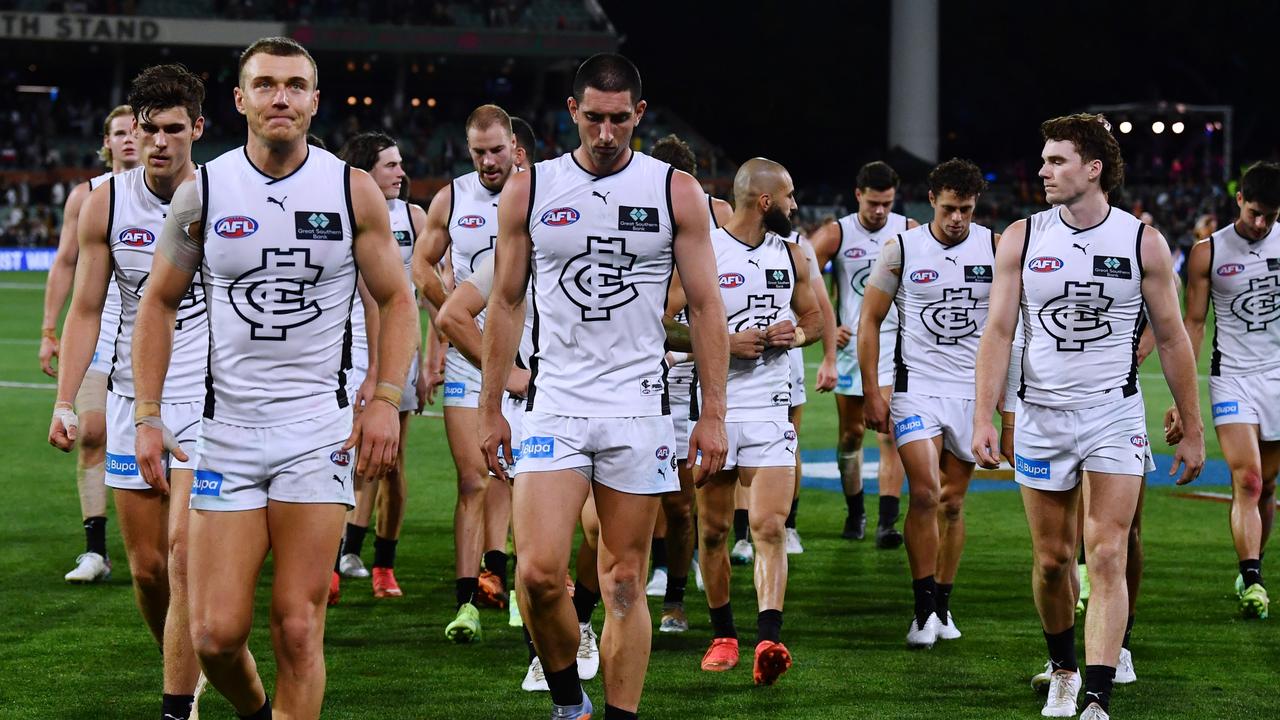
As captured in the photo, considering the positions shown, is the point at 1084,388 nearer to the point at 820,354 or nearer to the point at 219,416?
the point at 219,416

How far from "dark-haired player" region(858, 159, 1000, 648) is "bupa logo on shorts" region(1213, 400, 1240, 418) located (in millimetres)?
1481

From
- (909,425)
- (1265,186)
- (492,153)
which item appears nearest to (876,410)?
(909,425)

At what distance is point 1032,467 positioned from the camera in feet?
21.6

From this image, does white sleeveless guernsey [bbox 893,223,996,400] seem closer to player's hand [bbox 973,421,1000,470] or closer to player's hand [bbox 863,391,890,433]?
→ player's hand [bbox 863,391,890,433]

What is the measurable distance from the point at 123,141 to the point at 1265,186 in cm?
589

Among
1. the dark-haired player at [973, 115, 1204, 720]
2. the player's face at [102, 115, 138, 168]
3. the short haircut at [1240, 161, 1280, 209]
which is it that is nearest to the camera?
the dark-haired player at [973, 115, 1204, 720]

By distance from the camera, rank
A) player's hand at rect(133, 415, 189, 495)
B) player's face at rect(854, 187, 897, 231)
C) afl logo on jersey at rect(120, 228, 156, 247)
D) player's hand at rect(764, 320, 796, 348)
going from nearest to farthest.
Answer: player's hand at rect(133, 415, 189, 495) < afl logo on jersey at rect(120, 228, 156, 247) < player's hand at rect(764, 320, 796, 348) < player's face at rect(854, 187, 897, 231)

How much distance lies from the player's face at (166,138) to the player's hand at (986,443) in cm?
321

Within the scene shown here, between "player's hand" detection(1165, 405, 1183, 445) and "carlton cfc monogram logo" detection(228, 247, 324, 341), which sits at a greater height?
"carlton cfc monogram logo" detection(228, 247, 324, 341)

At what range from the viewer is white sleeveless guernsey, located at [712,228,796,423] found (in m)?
7.67

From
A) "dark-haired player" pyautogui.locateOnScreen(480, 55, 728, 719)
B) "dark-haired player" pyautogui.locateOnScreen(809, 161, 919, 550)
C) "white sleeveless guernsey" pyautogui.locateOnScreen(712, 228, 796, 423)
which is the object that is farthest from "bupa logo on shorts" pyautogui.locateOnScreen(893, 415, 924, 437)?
"dark-haired player" pyautogui.locateOnScreen(480, 55, 728, 719)

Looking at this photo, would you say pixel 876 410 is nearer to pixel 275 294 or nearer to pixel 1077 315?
pixel 1077 315

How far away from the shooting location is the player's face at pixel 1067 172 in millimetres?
6430

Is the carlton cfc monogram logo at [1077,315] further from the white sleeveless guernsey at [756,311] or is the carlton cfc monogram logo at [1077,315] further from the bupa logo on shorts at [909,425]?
the bupa logo on shorts at [909,425]
